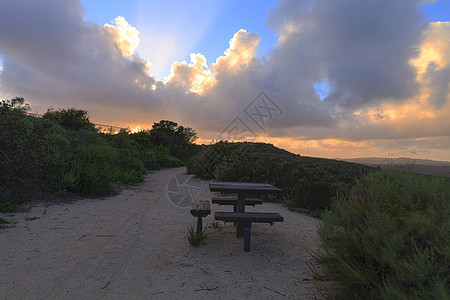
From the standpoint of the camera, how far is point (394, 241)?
2.04 m

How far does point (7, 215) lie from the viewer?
5156mm

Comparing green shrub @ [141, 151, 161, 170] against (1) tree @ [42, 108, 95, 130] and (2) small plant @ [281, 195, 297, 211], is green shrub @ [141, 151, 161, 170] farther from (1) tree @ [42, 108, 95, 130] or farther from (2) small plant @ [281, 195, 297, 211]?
(2) small plant @ [281, 195, 297, 211]

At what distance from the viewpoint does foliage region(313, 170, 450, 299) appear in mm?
1856

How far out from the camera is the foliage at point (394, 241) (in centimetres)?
186

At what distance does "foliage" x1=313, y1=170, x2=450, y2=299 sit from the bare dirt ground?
614mm

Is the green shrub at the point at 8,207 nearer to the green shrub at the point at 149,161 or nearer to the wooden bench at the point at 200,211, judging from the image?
the wooden bench at the point at 200,211

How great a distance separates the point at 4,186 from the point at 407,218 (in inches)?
285

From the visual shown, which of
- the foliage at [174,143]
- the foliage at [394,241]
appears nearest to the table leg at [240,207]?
the foliage at [394,241]

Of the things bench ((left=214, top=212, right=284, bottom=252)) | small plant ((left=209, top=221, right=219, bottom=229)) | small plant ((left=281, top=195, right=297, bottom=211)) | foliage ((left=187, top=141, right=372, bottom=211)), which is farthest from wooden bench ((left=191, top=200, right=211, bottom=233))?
small plant ((left=281, top=195, right=297, bottom=211))

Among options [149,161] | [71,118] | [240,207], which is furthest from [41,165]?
[149,161]

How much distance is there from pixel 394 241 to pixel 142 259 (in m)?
2.94

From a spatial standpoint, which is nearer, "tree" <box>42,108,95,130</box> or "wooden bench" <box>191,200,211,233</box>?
"wooden bench" <box>191,200,211,233</box>

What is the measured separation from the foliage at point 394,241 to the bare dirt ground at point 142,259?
24.2 inches

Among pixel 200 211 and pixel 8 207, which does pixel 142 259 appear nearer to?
pixel 200 211
